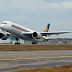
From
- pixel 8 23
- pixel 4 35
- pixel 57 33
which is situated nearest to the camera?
pixel 8 23

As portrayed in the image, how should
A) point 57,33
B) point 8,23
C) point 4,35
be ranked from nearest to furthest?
point 8,23, point 4,35, point 57,33

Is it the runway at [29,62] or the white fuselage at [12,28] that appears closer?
the runway at [29,62]

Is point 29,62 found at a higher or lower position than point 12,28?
lower

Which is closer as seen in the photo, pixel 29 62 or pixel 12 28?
pixel 29 62

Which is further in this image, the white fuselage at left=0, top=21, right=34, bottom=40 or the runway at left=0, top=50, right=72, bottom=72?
the white fuselage at left=0, top=21, right=34, bottom=40

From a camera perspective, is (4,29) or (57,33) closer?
(4,29)

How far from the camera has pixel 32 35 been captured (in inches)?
2232

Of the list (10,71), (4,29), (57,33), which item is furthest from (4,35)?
(10,71)

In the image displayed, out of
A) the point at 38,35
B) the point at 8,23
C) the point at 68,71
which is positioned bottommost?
the point at 68,71

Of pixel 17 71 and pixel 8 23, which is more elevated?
pixel 8 23

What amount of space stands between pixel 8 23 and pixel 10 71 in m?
46.6

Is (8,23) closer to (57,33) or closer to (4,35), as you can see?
(4,35)

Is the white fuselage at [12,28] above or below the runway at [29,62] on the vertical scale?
above

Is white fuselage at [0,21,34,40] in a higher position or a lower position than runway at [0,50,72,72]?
higher
